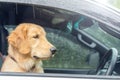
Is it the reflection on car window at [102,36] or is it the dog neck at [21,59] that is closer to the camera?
the reflection on car window at [102,36]

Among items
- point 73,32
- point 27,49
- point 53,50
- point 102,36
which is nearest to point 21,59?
point 27,49

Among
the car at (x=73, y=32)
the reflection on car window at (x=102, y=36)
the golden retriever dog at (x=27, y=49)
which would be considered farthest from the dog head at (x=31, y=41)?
the reflection on car window at (x=102, y=36)

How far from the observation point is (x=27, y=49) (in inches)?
133

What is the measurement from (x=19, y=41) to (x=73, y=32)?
0.54 metres

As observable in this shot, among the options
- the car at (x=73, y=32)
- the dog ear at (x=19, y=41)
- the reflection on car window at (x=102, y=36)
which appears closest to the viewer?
the car at (x=73, y=32)

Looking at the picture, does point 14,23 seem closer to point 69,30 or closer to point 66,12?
point 69,30

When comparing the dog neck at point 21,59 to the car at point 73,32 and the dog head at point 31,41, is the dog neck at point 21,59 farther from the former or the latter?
the car at point 73,32

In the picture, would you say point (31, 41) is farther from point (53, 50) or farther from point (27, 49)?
point (53, 50)

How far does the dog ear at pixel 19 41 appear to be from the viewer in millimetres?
3369

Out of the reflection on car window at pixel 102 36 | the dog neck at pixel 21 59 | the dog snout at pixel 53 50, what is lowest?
the dog neck at pixel 21 59

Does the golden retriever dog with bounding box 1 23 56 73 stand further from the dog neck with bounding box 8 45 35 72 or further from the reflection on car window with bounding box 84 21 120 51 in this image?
the reflection on car window with bounding box 84 21 120 51

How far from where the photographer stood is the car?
9.52ft

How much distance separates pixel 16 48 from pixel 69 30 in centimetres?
53

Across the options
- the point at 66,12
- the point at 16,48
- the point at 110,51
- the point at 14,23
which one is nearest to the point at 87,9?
the point at 66,12
